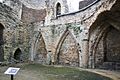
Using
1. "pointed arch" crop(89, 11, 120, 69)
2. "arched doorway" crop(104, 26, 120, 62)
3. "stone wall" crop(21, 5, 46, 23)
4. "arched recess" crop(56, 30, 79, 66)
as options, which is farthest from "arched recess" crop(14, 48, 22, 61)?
"arched doorway" crop(104, 26, 120, 62)

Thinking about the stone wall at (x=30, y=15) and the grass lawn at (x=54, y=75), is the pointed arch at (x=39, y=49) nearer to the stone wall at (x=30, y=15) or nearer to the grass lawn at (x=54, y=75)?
the stone wall at (x=30, y=15)

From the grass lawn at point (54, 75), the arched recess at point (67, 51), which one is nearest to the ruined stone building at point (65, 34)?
the arched recess at point (67, 51)

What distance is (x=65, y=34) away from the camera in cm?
1202

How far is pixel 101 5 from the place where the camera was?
869 cm

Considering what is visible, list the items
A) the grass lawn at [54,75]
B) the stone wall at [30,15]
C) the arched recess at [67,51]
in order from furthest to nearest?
the stone wall at [30,15]
the arched recess at [67,51]
the grass lawn at [54,75]

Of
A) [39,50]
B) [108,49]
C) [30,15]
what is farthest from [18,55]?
[108,49]

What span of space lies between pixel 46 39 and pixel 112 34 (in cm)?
479

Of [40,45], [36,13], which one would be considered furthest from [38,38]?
[36,13]

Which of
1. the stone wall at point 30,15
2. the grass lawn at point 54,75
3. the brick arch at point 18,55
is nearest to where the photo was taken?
the grass lawn at point 54,75

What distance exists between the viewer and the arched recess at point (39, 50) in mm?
13341

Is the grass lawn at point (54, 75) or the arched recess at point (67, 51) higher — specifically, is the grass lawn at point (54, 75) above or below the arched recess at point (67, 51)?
below

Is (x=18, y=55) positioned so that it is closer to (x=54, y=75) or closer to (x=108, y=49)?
(x=108, y=49)

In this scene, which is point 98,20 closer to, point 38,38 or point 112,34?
point 112,34

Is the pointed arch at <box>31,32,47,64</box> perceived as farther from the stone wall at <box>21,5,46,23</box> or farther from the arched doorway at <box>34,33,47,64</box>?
the stone wall at <box>21,5,46,23</box>
